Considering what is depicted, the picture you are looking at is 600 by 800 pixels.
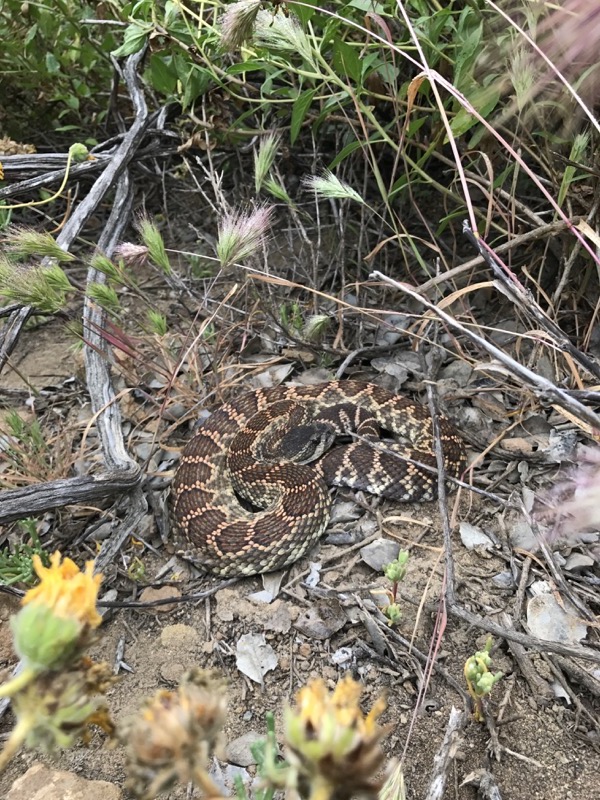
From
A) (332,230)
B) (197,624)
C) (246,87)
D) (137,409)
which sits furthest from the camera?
(332,230)

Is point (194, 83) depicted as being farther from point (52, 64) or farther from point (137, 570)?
point (137, 570)

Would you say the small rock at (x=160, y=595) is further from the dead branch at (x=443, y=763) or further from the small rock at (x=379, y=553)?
the dead branch at (x=443, y=763)

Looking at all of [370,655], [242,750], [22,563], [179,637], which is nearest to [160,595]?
[179,637]

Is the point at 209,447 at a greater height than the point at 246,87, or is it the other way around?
the point at 246,87

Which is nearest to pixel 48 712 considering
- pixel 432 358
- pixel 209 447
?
pixel 209 447

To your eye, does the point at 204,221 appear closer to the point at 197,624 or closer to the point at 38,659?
the point at 197,624

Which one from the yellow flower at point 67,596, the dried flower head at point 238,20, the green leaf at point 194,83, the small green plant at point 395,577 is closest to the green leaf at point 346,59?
the dried flower head at point 238,20
